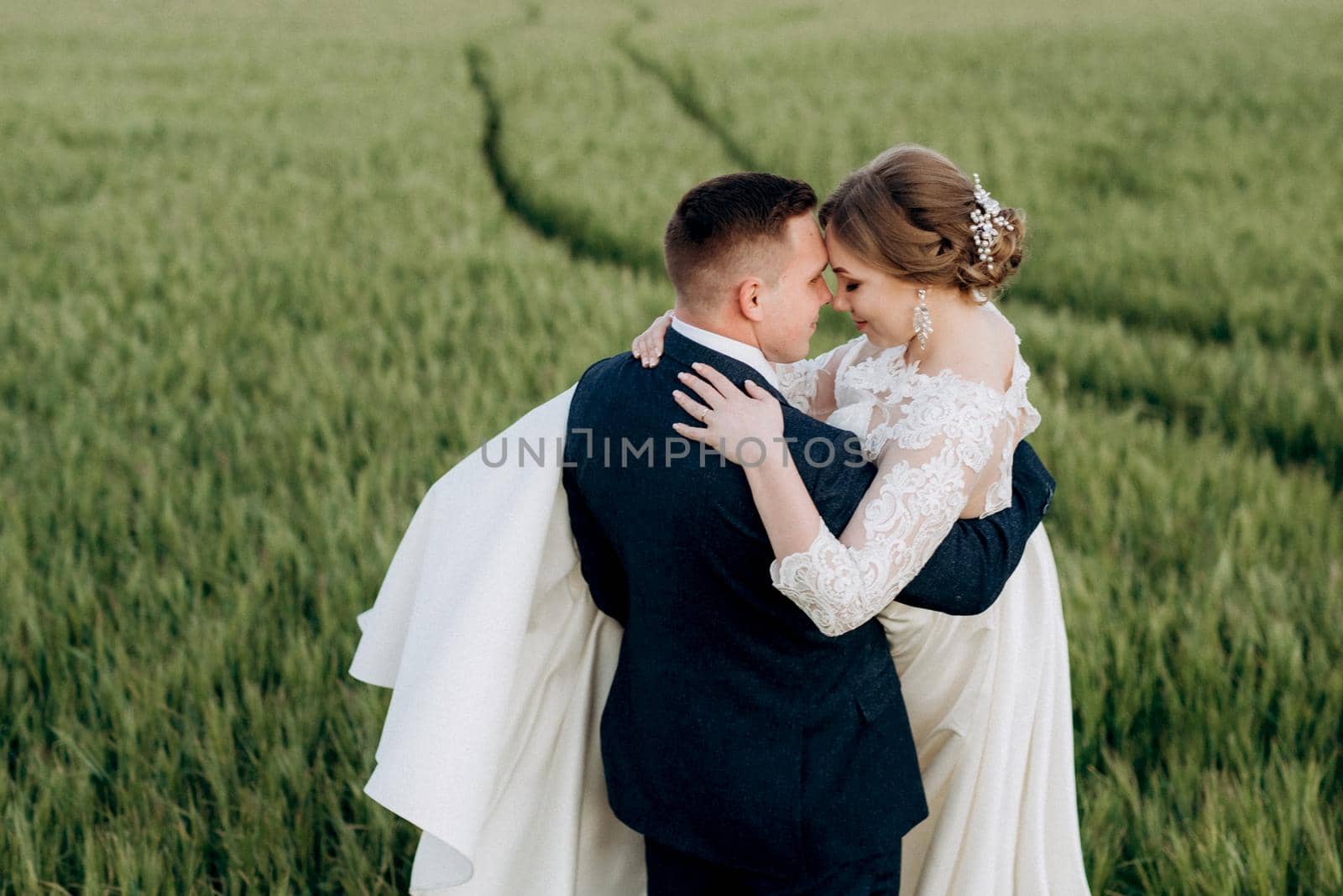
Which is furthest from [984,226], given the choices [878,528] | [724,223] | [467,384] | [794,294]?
[467,384]

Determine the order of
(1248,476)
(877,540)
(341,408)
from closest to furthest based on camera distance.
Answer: (877,540) → (1248,476) → (341,408)

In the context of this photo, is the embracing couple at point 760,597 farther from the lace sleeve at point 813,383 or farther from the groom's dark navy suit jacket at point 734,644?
the lace sleeve at point 813,383

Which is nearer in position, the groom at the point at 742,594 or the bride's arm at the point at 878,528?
the bride's arm at the point at 878,528

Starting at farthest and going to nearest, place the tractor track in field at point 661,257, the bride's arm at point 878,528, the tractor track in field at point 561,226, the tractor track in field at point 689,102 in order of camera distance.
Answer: the tractor track in field at point 689,102 < the tractor track in field at point 561,226 < the tractor track in field at point 661,257 < the bride's arm at point 878,528

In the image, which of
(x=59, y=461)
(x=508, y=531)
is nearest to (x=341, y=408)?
(x=59, y=461)

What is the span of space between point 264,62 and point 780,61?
22.6 ft

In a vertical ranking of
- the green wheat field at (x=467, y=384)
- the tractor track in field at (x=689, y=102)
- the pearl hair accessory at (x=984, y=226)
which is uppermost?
the tractor track in field at (x=689, y=102)

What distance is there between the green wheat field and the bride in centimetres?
58

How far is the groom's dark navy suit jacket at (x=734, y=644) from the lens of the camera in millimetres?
1559

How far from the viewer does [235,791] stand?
2.60 metres

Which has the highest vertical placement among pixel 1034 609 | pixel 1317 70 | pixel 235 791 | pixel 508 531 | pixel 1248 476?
pixel 1317 70

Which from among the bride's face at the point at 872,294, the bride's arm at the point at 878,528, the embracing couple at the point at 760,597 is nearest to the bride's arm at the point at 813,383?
the embracing couple at the point at 760,597

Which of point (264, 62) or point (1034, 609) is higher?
point (264, 62)

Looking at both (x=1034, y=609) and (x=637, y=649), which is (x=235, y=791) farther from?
(x=1034, y=609)
